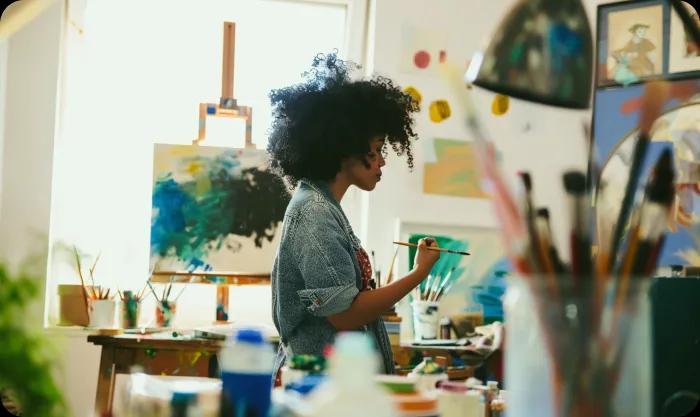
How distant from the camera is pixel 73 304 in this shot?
8.91ft

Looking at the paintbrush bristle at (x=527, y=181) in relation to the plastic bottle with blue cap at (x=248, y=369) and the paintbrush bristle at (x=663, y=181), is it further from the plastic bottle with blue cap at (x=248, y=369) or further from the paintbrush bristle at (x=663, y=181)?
the plastic bottle with blue cap at (x=248, y=369)

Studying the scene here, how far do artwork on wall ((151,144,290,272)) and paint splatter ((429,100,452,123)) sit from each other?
63 cm

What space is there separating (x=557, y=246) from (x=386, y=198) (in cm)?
223

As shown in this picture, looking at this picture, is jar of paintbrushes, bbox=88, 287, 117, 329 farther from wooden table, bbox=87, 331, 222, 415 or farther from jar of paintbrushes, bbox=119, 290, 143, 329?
wooden table, bbox=87, 331, 222, 415

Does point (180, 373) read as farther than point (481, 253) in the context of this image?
No

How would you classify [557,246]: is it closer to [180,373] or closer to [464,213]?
[180,373]

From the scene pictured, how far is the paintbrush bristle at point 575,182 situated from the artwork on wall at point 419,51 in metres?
2.33

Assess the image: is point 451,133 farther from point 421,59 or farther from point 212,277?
point 212,277

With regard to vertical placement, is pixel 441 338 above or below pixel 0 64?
below

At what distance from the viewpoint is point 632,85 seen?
9.60 feet

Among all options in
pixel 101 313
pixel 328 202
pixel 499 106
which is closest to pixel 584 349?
pixel 328 202

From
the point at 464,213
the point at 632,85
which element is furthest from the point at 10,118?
the point at 632,85

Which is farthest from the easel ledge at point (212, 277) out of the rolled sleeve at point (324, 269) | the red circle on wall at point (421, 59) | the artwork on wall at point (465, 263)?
the rolled sleeve at point (324, 269)

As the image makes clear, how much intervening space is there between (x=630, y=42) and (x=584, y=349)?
8.17 feet
